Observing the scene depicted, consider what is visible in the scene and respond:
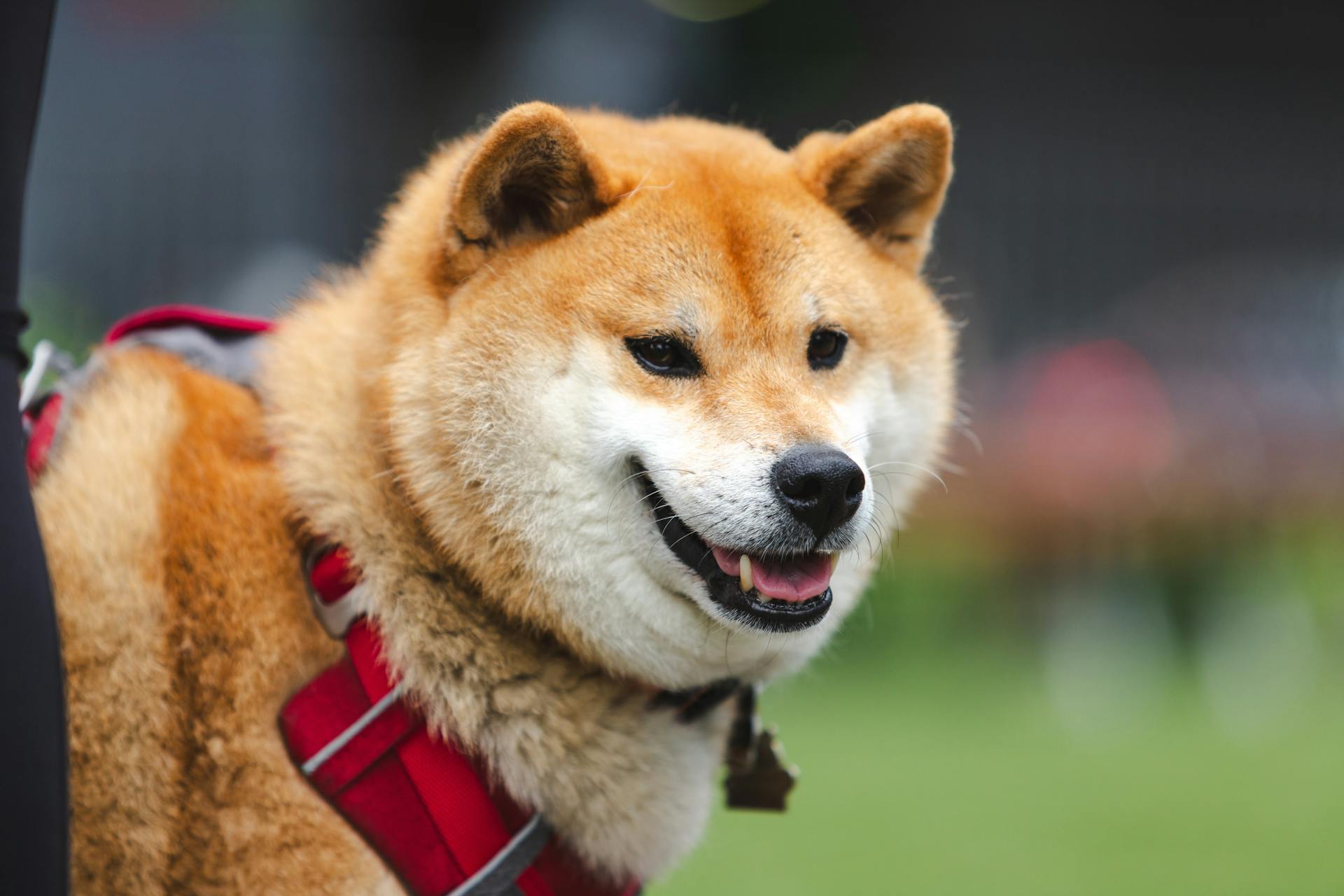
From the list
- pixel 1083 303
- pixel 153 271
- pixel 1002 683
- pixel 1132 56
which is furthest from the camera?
pixel 1132 56

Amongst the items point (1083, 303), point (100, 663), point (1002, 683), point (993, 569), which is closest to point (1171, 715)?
point (1002, 683)

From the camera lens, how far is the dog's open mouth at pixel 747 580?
1942 millimetres

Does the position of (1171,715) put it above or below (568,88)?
below

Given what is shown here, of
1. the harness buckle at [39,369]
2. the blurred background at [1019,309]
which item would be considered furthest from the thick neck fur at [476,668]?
the blurred background at [1019,309]

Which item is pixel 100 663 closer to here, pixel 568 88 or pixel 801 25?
pixel 568 88

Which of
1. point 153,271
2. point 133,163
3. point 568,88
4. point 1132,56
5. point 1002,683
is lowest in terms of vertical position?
point 1002,683

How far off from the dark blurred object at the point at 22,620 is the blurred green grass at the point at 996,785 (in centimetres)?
224

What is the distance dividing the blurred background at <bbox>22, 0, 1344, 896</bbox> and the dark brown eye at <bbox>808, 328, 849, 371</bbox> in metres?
2.49

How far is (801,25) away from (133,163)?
17.3 ft

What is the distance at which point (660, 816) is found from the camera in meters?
2.04

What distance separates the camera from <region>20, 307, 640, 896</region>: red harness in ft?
5.92

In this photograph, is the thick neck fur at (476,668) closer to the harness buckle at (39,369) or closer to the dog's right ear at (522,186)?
the dog's right ear at (522,186)

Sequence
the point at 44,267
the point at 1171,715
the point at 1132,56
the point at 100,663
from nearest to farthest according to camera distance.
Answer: the point at 100,663 → the point at 1171,715 → the point at 44,267 → the point at 1132,56

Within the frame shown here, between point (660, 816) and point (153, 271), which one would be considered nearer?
point (660, 816)
